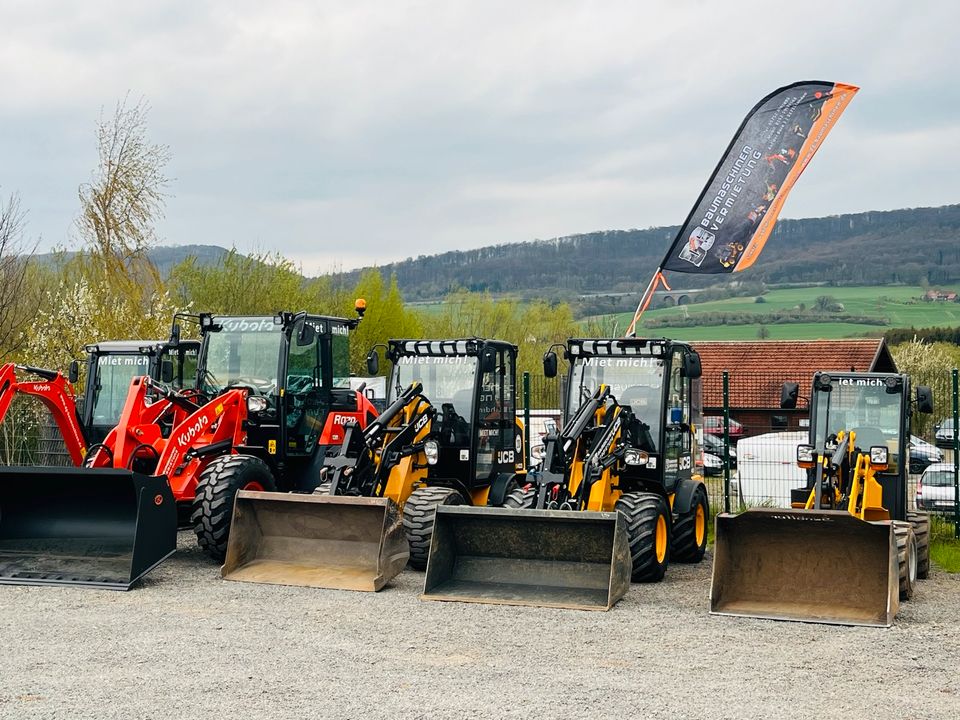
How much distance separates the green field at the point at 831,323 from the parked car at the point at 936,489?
38495mm

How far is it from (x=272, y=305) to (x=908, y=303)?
4433 cm

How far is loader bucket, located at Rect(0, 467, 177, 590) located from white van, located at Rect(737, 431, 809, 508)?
8.07 metres

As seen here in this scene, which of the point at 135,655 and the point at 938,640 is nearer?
the point at 135,655

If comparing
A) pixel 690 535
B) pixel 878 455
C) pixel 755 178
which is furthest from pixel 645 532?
pixel 755 178

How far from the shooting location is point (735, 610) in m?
8.72

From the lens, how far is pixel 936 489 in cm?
1414

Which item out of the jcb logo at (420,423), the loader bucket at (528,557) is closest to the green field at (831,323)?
the jcb logo at (420,423)

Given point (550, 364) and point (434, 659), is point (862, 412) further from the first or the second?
point (434, 659)

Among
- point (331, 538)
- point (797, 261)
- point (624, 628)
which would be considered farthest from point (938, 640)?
point (797, 261)

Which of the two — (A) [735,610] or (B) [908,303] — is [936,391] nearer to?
(A) [735,610]

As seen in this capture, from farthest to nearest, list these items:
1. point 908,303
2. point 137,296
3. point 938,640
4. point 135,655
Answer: point 908,303
point 137,296
point 938,640
point 135,655

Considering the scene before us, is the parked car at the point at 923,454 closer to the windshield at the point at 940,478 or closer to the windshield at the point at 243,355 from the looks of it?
the windshield at the point at 940,478

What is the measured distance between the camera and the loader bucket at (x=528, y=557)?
9062 millimetres

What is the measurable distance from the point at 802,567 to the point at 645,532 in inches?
63.8
